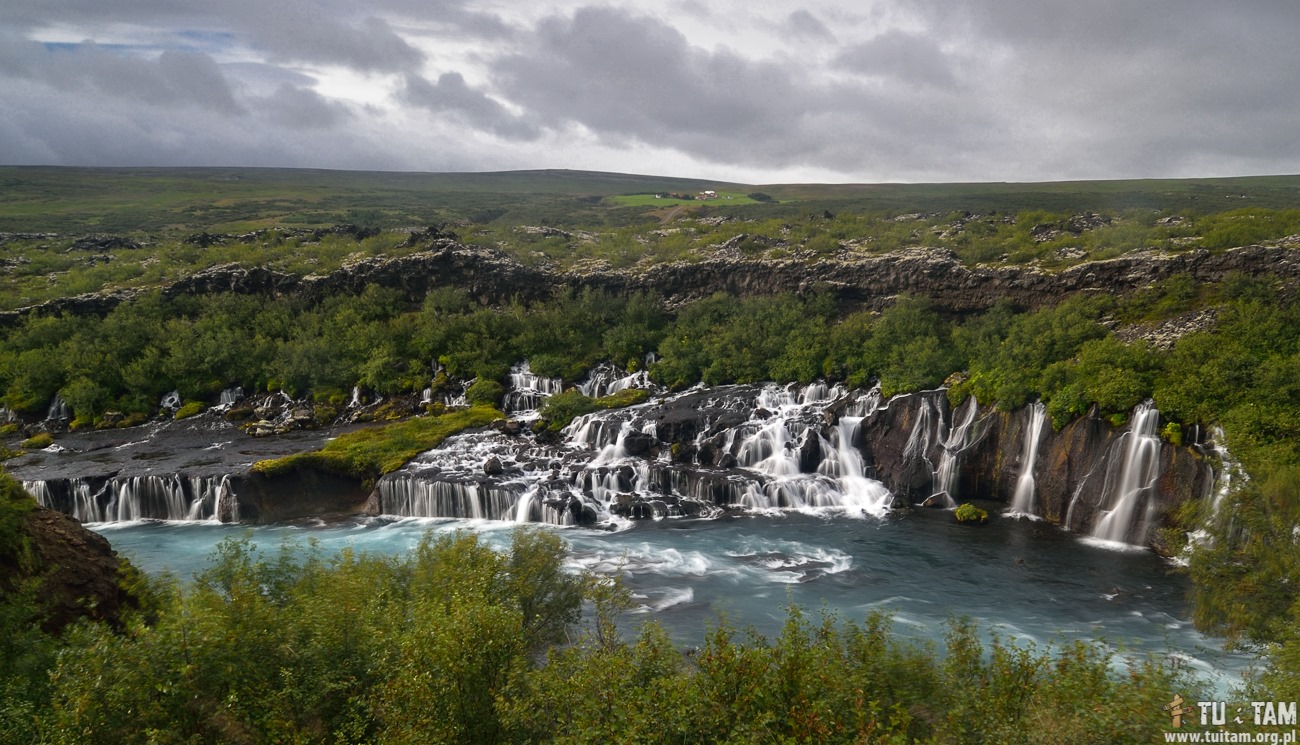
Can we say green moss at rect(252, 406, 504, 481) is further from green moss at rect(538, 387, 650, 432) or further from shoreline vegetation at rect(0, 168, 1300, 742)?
green moss at rect(538, 387, 650, 432)

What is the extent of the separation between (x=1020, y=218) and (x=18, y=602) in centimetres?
7674

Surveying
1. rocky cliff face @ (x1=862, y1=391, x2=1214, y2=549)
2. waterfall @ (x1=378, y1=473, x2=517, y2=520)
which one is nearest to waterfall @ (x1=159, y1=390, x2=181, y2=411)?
waterfall @ (x1=378, y1=473, x2=517, y2=520)

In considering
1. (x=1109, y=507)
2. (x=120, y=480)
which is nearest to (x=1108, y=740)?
(x=1109, y=507)

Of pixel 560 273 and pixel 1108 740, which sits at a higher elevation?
pixel 560 273

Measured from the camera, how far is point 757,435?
4478 centimetres

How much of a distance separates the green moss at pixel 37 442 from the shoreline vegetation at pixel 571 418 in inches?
120

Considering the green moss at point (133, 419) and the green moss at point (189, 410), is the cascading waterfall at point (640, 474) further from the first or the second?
the green moss at point (133, 419)

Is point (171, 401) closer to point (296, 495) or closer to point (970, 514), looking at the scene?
point (296, 495)

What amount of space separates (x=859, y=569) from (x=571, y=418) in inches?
957

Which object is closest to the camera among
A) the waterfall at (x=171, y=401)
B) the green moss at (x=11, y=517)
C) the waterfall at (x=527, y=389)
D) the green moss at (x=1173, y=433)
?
the green moss at (x=11, y=517)

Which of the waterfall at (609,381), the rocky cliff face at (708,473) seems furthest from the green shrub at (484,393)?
the rocky cliff face at (708,473)

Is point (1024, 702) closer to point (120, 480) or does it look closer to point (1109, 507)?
point (1109, 507)

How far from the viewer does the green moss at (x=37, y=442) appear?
49966 mm

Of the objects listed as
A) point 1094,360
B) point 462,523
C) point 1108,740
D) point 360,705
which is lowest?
point 462,523
